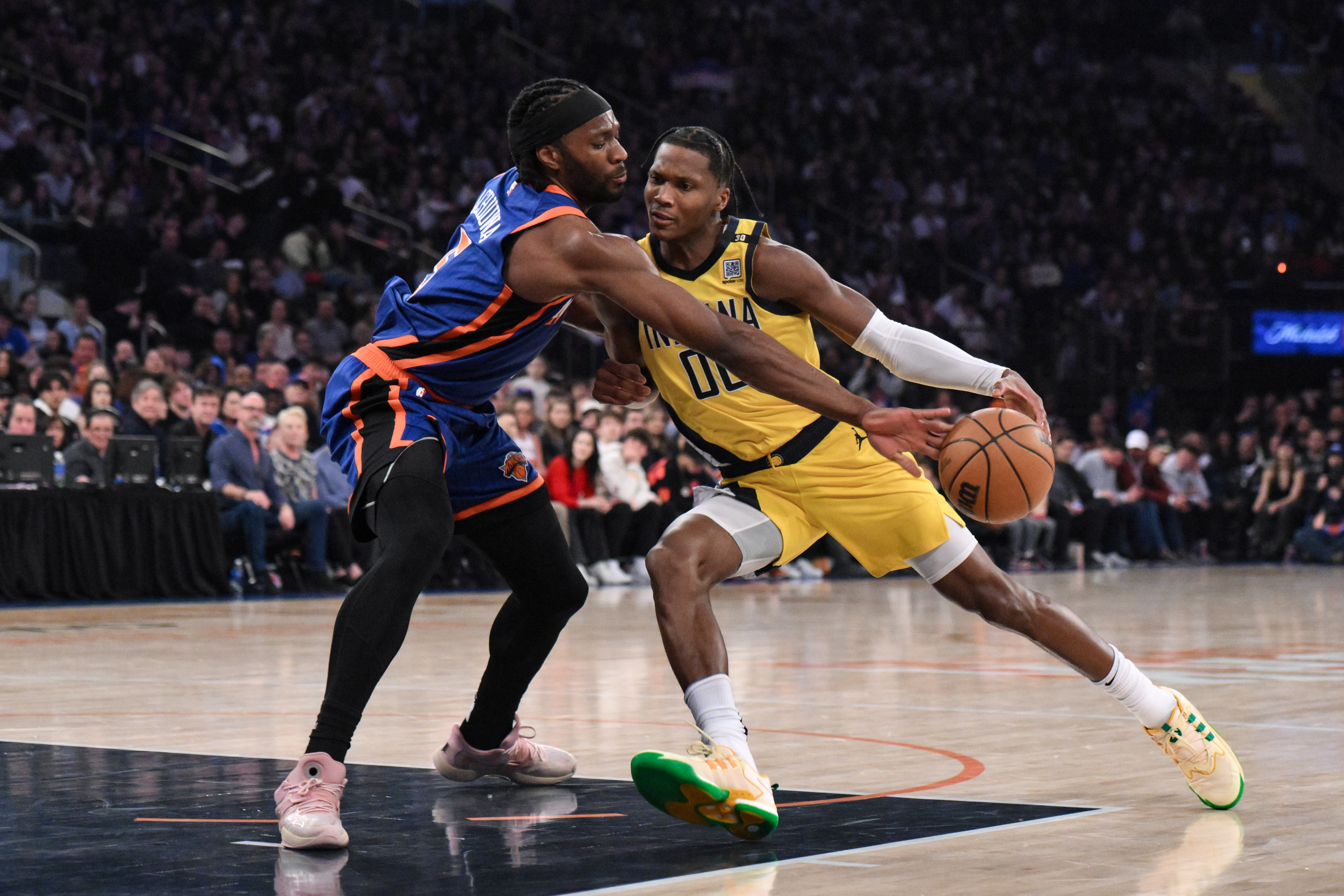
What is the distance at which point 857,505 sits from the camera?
4.53m

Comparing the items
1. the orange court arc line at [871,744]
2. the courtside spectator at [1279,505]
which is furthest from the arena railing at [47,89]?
the courtside spectator at [1279,505]

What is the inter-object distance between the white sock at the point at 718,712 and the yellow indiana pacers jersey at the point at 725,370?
698 mm

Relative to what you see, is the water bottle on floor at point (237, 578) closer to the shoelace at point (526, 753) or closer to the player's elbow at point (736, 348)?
the shoelace at point (526, 753)

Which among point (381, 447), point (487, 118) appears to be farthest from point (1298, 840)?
point (487, 118)

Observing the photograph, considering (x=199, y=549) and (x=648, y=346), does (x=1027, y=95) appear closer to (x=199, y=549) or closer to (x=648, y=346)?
(x=199, y=549)

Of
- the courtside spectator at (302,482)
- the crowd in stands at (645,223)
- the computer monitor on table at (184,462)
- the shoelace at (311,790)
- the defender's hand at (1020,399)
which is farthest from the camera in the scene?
the crowd in stands at (645,223)

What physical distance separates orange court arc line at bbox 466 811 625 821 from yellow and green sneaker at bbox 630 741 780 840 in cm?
35

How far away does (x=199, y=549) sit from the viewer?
12773 millimetres

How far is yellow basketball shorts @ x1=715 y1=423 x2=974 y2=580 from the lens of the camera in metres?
4.48

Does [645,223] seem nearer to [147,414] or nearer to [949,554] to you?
[147,414]

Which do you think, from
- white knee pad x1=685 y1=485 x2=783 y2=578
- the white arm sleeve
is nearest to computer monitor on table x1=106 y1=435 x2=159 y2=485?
white knee pad x1=685 y1=485 x2=783 y2=578

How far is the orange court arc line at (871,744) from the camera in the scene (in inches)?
172

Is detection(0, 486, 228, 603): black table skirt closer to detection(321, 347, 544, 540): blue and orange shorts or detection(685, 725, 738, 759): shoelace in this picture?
detection(321, 347, 544, 540): blue and orange shorts

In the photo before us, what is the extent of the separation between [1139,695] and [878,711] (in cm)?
185
